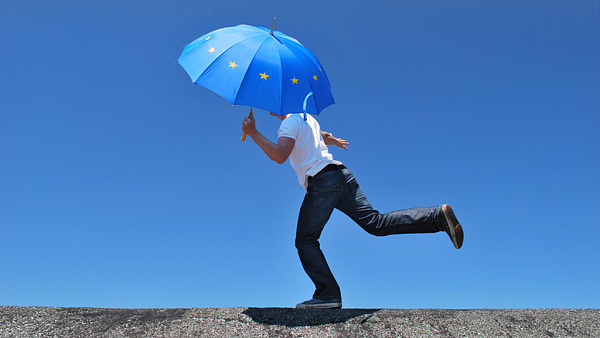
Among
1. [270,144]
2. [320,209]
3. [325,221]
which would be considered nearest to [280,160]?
[270,144]

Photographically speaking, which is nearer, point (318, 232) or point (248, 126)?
point (248, 126)

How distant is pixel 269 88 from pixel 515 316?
9.18ft

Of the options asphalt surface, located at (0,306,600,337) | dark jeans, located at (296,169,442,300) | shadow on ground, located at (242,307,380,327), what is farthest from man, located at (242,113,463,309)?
asphalt surface, located at (0,306,600,337)

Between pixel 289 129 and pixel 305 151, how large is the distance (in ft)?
0.89

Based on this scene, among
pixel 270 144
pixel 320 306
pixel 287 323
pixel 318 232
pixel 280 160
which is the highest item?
pixel 270 144

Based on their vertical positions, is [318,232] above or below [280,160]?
below

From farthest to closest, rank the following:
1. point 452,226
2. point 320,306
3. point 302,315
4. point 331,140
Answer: point 331,140 → point 320,306 → point 452,226 → point 302,315

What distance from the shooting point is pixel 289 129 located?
415 centimetres

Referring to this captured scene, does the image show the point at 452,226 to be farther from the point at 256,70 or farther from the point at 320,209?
the point at 256,70

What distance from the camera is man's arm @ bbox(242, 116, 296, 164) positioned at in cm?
402

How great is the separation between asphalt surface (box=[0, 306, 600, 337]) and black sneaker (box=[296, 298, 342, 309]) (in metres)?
0.17

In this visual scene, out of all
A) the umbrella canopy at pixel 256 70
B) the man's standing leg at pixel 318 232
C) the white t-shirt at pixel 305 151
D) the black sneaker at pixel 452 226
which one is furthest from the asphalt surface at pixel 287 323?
the umbrella canopy at pixel 256 70

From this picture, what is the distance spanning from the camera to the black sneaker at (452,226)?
157 inches

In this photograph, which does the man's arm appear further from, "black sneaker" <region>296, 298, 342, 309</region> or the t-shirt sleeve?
"black sneaker" <region>296, 298, 342, 309</region>
